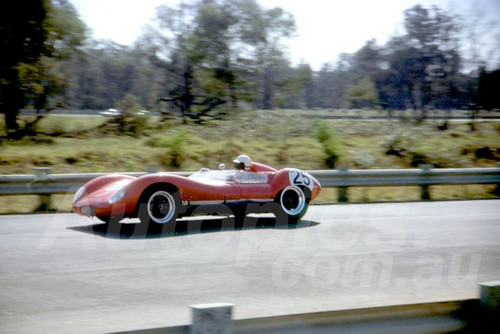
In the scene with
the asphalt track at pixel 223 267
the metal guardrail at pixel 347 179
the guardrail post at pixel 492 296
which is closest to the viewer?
the guardrail post at pixel 492 296

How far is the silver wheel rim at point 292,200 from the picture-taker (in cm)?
967

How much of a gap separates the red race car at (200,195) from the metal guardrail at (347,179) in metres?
2.27

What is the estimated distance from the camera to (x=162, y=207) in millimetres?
8625

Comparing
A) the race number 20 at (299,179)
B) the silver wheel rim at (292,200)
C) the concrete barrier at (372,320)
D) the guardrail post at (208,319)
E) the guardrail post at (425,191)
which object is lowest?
the guardrail post at (425,191)

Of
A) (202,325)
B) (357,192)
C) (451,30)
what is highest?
(451,30)

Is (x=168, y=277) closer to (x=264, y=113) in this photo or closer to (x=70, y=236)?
(x=70, y=236)

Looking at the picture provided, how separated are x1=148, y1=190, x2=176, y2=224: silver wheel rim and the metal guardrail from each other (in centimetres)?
332

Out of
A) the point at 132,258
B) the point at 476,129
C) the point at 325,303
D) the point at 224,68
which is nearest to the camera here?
the point at 325,303

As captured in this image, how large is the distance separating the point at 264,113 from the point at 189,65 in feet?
10.8

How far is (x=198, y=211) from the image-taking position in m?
8.76

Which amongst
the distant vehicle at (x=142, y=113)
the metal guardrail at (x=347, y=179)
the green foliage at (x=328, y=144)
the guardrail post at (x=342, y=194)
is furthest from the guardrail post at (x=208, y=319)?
the distant vehicle at (x=142, y=113)

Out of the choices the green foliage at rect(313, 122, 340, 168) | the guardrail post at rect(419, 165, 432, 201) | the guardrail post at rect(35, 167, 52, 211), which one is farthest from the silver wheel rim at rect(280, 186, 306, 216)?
the green foliage at rect(313, 122, 340, 168)

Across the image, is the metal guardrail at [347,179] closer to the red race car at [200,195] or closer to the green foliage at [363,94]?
the red race car at [200,195]

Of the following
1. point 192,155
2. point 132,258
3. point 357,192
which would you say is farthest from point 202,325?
point 192,155
